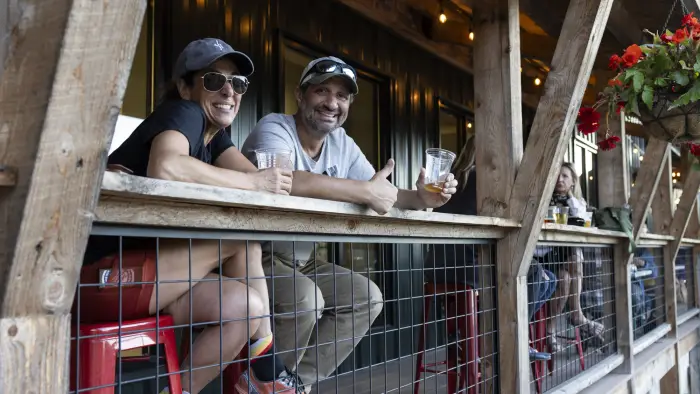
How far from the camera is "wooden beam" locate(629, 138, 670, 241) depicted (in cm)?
491

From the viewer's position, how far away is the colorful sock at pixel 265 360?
190 centimetres

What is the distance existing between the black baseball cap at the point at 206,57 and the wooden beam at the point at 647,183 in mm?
3696

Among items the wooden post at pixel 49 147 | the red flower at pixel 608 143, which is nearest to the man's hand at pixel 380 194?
the wooden post at pixel 49 147

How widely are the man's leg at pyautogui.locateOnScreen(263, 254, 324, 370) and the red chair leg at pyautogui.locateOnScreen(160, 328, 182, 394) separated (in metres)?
0.50

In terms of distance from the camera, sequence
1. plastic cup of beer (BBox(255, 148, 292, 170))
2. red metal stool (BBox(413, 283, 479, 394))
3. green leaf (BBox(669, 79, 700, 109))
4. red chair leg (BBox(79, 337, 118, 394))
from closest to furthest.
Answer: red chair leg (BBox(79, 337, 118, 394)), plastic cup of beer (BBox(255, 148, 292, 170)), red metal stool (BBox(413, 283, 479, 394)), green leaf (BBox(669, 79, 700, 109))

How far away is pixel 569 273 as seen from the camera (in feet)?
14.5

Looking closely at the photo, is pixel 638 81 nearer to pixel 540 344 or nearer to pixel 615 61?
Result: pixel 615 61

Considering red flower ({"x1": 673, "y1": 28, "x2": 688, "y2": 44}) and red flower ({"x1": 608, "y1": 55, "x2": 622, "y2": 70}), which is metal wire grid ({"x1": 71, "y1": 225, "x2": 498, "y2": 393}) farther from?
red flower ({"x1": 673, "y1": 28, "x2": 688, "y2": 44})

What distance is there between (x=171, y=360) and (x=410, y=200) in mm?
1153

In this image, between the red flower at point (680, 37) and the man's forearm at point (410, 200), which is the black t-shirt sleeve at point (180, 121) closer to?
the man's forearm at point (410, 200)

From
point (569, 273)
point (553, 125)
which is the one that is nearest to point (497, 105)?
point (553, 125)

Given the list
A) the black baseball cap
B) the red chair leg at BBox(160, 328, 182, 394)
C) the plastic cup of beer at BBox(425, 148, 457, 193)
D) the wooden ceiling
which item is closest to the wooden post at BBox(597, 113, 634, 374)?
the wooden ceiling

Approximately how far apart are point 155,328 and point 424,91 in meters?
4.40

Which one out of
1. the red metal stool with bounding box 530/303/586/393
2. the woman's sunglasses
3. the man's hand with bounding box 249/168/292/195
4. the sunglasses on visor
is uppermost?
the sunglasses on visor
